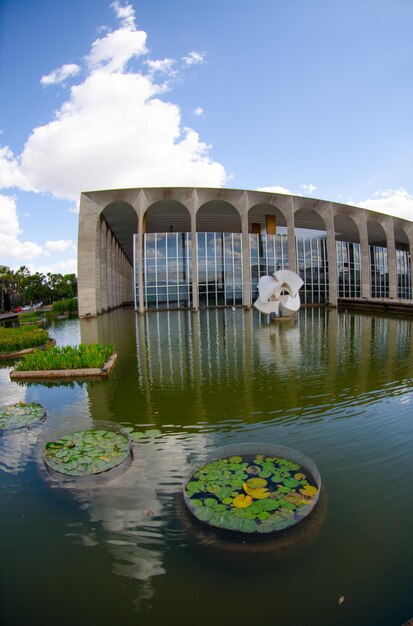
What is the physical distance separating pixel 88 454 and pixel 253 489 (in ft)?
9.38

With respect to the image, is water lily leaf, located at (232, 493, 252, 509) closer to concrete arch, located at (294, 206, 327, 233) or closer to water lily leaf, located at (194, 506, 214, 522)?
water lily leaf, located at (194, 506, 214, 522)

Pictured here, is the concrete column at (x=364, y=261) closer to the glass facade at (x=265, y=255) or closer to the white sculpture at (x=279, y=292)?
the glass facade at (x=265, y=255)

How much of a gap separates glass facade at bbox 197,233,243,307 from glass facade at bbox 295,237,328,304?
819 centimetres

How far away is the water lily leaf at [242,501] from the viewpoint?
14.5 feet

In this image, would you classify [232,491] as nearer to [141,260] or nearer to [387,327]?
[387,327]

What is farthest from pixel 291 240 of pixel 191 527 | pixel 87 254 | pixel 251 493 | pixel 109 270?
pixel 191 527

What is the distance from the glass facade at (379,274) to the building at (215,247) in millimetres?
888

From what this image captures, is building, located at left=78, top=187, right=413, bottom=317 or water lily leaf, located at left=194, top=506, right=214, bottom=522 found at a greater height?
building, located at left=78, top=187, right=413, bottom=317

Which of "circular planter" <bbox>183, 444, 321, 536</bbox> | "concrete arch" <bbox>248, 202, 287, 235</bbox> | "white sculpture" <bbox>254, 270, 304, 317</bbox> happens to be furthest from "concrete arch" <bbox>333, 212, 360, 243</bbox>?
"circular planter" <bbox>183, 444, 321, 536</bbox>

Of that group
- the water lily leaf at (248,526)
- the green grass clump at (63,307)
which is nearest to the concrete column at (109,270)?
the green grass clump at (63,307)

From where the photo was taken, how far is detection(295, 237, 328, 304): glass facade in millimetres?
44188

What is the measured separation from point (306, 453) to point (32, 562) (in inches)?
163

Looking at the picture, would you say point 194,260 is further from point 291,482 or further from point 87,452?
point 291,482

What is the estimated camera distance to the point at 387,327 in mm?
21562
